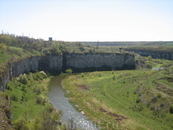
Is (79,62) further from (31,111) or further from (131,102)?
(31,111)

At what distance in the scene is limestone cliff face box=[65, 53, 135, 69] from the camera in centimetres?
9653

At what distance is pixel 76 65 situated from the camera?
318ft

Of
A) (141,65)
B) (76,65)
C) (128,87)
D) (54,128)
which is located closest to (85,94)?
(128,87)

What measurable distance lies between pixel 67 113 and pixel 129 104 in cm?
1444

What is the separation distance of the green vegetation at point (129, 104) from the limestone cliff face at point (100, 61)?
41.9 m

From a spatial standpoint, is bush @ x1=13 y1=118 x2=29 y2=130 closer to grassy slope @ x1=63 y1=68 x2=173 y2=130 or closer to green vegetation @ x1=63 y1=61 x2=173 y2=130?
green vegetation @ x1=63 y1=61 x2=173 y2=130

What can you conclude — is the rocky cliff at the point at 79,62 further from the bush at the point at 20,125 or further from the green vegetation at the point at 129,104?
the bush at the point at 20,125

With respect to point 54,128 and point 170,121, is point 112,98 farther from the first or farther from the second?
point 54,128

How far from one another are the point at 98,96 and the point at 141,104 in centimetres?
1253

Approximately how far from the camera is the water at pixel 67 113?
31438 mm

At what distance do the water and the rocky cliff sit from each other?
60.6ft

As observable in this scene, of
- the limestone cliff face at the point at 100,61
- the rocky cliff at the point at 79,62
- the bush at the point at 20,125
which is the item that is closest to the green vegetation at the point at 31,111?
the bush at the point at 20,125

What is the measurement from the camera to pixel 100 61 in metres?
104

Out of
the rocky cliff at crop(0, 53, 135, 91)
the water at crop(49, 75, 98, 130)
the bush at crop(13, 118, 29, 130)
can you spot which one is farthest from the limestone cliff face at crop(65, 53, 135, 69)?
the bush at crop(13, 118, 29, 130)
